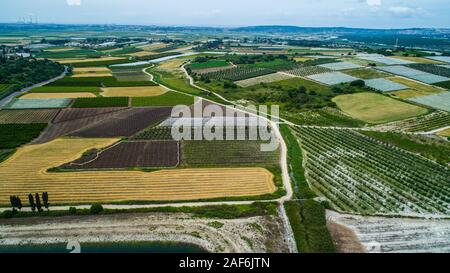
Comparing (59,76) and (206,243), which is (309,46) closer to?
(59,76)

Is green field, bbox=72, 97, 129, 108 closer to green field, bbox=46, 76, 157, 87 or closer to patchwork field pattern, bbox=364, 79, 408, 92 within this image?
green field, bbox=46, 76, 157, 87

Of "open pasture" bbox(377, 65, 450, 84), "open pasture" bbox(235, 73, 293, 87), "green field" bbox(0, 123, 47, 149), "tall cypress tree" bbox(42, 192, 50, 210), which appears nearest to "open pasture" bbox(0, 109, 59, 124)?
"green field" bbox(0, 123, 47, 149)

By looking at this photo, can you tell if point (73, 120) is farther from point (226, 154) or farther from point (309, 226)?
point (309, 226)

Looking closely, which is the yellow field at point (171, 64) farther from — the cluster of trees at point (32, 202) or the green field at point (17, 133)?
the cluster of trees at point (32, 202)

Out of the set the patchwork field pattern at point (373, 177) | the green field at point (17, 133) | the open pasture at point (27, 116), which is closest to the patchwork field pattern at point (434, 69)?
the patchwork field pattern at point (373, 177)

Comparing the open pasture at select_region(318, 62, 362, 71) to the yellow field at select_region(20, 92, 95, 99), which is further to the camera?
the open pasture at select_region(318, 62, 362, 71)
